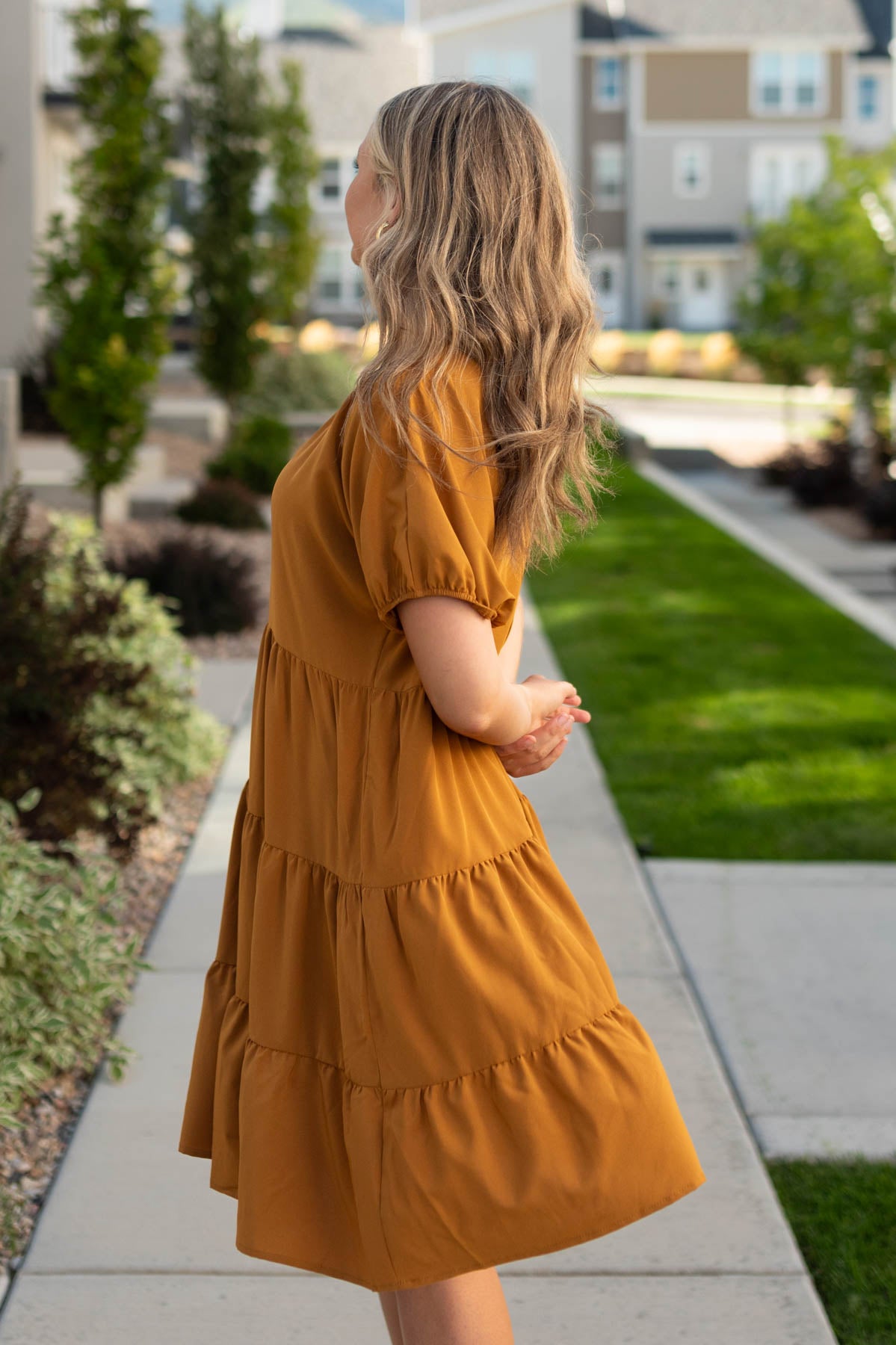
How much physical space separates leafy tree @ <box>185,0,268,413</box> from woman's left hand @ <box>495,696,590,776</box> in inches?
538

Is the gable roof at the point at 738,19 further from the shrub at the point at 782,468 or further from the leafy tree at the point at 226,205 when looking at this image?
the leafy tree at the point at 226,205

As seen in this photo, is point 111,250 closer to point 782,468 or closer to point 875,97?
point 782,468

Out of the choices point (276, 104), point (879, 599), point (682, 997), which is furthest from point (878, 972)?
point (276, 104)

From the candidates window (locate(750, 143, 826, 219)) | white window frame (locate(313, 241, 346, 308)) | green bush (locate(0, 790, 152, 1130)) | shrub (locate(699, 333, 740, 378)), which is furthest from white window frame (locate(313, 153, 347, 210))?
green bush (locate(0, 790, 152, 1130))

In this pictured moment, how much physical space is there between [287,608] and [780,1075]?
2.23 meters

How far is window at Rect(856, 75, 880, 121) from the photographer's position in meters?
47.3

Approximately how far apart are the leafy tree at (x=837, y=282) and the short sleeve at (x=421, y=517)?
12.5 meters

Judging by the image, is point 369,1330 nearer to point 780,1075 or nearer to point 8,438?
point 780,1075

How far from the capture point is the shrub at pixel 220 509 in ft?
37.1

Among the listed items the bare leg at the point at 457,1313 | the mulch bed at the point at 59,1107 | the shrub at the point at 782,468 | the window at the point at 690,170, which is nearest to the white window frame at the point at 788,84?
the window at the point at 690,170

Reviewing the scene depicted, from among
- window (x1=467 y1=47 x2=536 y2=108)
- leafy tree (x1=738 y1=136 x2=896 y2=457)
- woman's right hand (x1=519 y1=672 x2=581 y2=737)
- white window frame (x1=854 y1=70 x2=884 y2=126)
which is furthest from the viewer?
white window frame (x1=854 y1=70 x2=884 y2=126)

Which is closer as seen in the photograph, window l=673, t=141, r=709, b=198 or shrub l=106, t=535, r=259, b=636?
shrub l=106, t=535, r=259, b=636

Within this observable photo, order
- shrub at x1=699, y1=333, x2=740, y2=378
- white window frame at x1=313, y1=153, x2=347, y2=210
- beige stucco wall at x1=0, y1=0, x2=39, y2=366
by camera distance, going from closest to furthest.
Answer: beige stucco wall at x1=0, y1=0, x2=39, y2=366 → shrub at x1=699, y1=333, x2=740, y2=378 → white window frame at x1=313, y1=153, x2=347, y2=210

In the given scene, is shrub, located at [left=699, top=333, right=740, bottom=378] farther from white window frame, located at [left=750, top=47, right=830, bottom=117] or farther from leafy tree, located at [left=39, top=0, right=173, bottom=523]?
leafy tree, located at [left=39, top=0, right=173, bottom=523]
